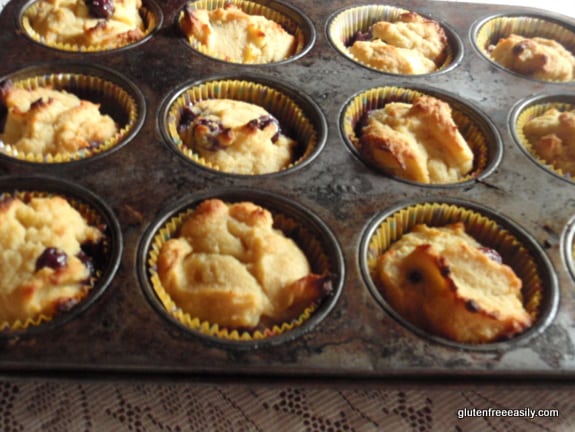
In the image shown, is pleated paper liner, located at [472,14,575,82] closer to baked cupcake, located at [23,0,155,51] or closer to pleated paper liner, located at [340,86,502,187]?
pleated paper liner, located at [340,86,502,187]

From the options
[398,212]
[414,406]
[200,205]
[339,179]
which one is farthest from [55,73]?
[414,406]

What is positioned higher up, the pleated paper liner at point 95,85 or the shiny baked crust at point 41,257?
the pleated paper liner at point 95,85

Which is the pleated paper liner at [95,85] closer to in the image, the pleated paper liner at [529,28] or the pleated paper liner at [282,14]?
the pleated paper liner at [282,14]

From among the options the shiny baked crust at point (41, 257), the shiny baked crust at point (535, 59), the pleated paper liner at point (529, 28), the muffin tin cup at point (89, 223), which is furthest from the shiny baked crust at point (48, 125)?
the pleated paper liner at point (529, 28)

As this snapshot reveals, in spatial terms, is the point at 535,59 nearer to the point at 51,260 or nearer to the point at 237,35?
the point at 237,35

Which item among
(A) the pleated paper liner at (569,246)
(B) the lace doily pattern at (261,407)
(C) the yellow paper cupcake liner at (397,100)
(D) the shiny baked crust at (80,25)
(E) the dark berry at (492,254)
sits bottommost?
(B) the lace doily pattern at (261,407)

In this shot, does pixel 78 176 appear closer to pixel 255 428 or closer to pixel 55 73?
pixel 55 73

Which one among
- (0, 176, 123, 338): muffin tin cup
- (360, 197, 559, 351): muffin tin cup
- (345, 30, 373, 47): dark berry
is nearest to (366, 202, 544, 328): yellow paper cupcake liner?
(360, 197, 559, 351): muffin tin cup
